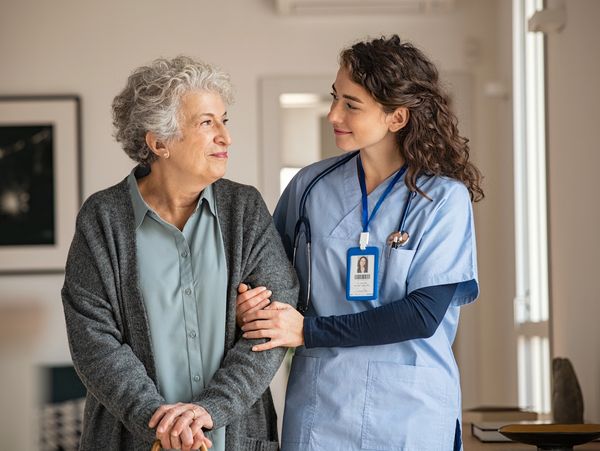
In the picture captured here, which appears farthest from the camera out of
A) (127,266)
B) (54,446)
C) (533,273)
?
(54,446)

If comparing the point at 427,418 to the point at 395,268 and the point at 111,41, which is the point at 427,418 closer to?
the point at 395,268

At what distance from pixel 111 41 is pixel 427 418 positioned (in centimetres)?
346

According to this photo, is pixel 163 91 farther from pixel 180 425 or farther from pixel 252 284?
pixel 180 425

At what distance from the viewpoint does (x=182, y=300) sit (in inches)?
80.3

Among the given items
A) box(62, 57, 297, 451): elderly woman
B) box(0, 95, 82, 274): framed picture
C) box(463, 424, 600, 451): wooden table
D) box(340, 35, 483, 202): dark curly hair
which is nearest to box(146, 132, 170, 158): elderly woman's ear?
box(62, 57, 297, 451): elderly woman

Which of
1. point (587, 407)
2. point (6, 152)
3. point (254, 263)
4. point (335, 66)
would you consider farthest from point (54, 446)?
point (254, 263)

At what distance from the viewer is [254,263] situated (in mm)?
2078

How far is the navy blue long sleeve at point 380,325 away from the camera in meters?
2.04

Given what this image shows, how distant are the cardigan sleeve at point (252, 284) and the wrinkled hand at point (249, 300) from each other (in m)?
0.01

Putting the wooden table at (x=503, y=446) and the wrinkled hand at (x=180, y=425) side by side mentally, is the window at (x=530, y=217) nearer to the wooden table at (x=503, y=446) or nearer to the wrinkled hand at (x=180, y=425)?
the wooden table at (x=503, y=446)

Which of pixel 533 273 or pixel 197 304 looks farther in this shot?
pixel 533 273

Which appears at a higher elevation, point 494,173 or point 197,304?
point 494,173

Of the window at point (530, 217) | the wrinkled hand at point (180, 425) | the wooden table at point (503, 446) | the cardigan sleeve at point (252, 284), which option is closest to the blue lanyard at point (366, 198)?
the cardigan sleeve at point (252, 284)

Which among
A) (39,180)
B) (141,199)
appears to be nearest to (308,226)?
(141,199)
